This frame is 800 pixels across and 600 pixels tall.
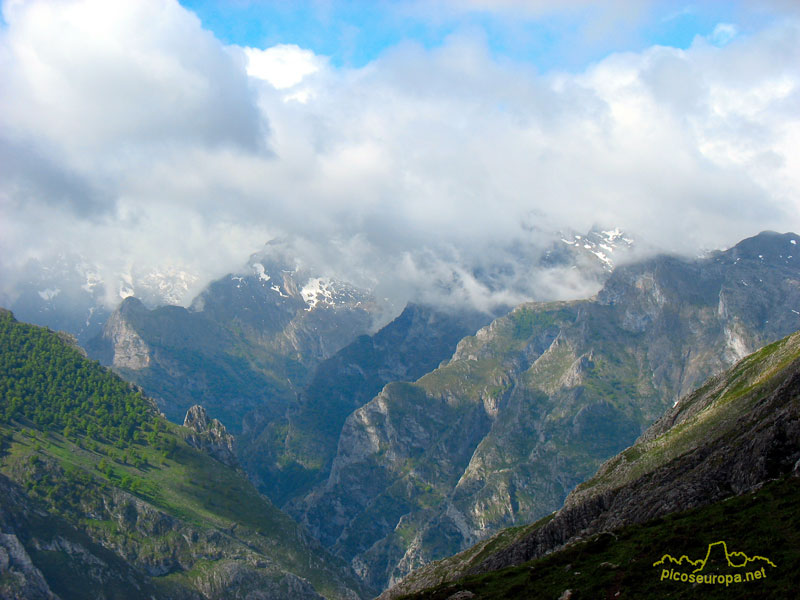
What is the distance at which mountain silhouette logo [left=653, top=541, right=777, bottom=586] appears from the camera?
8456 centimetres

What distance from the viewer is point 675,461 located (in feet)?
599

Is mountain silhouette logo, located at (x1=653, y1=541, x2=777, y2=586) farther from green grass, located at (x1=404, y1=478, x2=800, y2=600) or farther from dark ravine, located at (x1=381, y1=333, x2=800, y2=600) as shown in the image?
dark ravine, located at (x1=381, y1=333, x2=800, y2=600)

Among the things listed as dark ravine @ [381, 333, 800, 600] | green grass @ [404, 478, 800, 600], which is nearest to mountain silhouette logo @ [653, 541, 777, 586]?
green grass @ [404, 478, 800, 600]

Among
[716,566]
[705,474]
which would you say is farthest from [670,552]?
[705,474]

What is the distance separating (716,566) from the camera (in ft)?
297

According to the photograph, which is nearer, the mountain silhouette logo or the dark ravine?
the mountain silhouette logo

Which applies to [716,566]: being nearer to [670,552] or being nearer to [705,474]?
[670,552]

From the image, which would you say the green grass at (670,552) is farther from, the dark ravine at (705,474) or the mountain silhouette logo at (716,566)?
the dark ravine at (705,474)

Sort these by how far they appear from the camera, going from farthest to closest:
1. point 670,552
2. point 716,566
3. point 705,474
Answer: point 705,474 < point 670,552 < point 716,566

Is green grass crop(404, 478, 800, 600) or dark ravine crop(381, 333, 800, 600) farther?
dark ravine crop(381, 333, 800, 600)

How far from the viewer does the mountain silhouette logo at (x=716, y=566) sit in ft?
277

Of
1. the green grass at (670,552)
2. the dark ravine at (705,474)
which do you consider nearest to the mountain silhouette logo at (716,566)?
the green grass at (670,552)

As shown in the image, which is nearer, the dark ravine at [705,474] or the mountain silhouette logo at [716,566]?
the mountain silhouette logo at [716,566]

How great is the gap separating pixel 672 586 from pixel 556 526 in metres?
103
